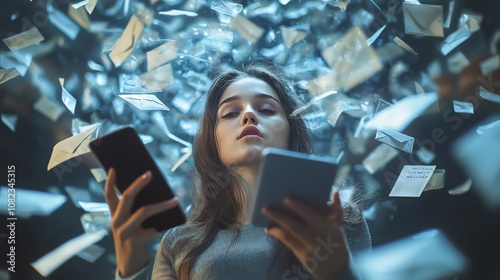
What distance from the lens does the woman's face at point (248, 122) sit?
99 centimetres

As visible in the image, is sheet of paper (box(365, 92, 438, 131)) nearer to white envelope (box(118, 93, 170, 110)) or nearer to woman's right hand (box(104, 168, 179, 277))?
white envelope (box(118, 93, 170, 110))

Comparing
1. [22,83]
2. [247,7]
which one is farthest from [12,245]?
[247,7]

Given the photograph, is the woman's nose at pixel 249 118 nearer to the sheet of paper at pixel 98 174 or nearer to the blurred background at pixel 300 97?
the blurred background at pixel 300 97

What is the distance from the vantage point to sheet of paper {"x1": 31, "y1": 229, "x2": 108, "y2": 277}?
1.08 m

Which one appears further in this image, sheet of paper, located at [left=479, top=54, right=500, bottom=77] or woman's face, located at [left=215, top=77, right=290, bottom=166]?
sheet of paper, located at [left=479, top=54, right=500, bottom=77]

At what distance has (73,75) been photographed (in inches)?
45.3

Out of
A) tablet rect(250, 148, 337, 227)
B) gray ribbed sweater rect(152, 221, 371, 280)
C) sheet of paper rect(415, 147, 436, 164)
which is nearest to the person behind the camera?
tablet rect(250, 148, 337, 227)

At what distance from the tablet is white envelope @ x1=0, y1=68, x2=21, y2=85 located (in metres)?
0.72

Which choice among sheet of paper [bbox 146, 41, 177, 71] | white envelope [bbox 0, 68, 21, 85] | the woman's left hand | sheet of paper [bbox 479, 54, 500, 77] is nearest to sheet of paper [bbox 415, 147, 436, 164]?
sheet of paper [bbox 479, 54, 500, 77]

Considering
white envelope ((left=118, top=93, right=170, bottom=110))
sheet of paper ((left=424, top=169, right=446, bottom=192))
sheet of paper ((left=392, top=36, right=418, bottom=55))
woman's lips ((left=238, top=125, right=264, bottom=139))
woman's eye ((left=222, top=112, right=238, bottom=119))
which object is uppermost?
sheet of paper ((left=392, top=36, right=418, bottom=55))

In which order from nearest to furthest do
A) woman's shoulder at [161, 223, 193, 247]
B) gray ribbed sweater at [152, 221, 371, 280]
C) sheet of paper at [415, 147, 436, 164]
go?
1. gray ribbed sweater at [152, 221, 371, 280]
2. woman's shoulder at [161, 223, 193, 247]
3. sheet of paper at [415, 147, 436, 164]

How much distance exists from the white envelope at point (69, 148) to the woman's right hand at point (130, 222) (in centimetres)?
38

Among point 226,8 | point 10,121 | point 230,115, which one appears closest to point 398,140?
point 230,115

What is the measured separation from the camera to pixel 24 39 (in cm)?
114
